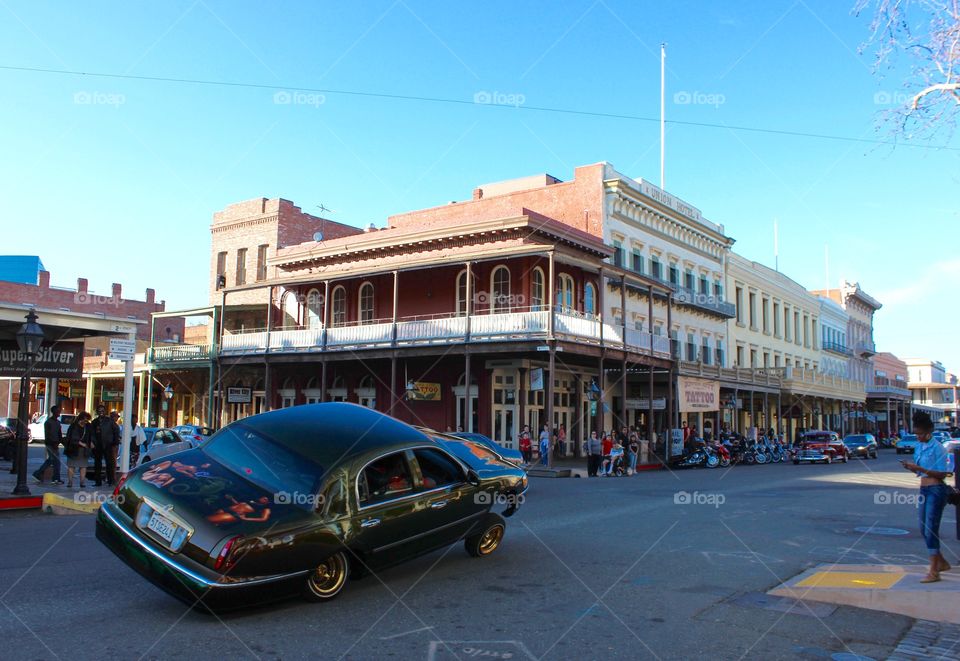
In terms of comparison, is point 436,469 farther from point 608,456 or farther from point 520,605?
point 608,456

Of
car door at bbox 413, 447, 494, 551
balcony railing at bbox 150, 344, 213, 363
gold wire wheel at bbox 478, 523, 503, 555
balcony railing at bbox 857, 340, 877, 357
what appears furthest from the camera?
balcony railing at bbox 857, 340, 877, 357

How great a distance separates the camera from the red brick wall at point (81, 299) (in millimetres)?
54219

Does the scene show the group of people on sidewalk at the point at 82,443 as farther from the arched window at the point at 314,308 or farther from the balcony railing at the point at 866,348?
the balcony railing at the point at 866,348

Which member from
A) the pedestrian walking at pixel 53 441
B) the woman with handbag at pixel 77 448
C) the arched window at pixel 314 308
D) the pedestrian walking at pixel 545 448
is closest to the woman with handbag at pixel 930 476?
the woman with handbag at pixel 77 448

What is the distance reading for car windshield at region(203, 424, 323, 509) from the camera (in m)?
6.66

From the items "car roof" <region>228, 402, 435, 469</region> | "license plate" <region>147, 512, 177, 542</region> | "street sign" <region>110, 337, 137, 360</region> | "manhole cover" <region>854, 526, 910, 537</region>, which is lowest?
"manhole cover" <region>854, 526, 910, 537</region>

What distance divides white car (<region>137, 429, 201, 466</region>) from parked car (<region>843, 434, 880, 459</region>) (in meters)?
30.6

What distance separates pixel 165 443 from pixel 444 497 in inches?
775

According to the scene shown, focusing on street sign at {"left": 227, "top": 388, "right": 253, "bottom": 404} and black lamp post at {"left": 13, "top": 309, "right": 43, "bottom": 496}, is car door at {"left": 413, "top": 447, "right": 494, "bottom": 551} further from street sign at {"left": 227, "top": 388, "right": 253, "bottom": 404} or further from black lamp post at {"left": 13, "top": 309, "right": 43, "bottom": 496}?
street sign at {"left": 227, "top": 388, "right": 253, "bottom": 404}

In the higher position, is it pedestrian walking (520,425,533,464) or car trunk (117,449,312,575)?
car trunk (117,449,312,575)

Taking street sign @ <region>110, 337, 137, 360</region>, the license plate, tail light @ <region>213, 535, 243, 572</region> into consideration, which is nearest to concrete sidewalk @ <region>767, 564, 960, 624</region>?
tail light @ <region>213, 535, 243, 572</region>

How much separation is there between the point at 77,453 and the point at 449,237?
17043 mm

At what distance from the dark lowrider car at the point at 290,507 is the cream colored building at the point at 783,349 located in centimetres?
3701

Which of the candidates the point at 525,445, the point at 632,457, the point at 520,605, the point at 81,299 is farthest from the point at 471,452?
the point at 81,299
